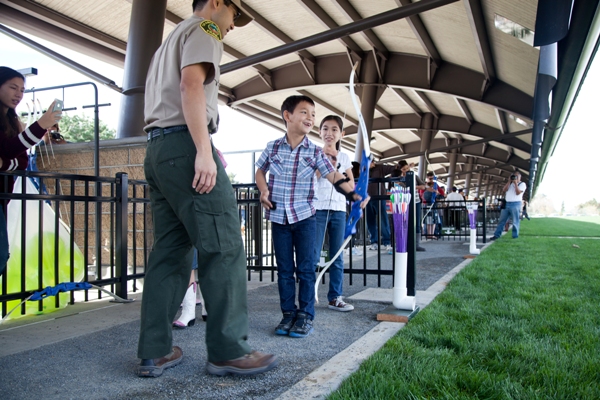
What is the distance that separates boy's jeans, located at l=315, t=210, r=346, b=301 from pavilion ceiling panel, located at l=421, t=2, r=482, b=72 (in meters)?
10.2

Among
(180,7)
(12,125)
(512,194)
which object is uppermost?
(180,7)

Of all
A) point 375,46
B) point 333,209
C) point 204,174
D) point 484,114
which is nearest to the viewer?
point 204,174

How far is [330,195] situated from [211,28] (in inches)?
81.9

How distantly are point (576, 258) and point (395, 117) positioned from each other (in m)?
21.7

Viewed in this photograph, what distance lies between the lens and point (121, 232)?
14.9 feet

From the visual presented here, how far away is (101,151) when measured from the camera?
21.1 ft

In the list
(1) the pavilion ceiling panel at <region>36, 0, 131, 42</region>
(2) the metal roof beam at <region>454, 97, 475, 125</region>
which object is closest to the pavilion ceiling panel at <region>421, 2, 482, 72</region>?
(2) the metal roof beam at <region>454, 97, 475, 125</region>

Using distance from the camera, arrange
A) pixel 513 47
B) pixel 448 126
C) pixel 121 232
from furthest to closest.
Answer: pixel 448 126 → pixel 513 47 → pixel 121 232

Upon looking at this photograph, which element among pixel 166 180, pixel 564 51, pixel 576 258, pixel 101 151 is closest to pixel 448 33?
pixel 564 51

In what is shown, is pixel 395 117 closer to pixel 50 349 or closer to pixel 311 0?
pixel 311 0

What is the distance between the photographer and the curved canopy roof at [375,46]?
442 inches

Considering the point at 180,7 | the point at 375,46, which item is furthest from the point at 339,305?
the point at 375,46

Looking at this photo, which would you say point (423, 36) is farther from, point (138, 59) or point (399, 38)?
point (138, 59)

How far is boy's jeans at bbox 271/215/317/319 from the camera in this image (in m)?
3.32
